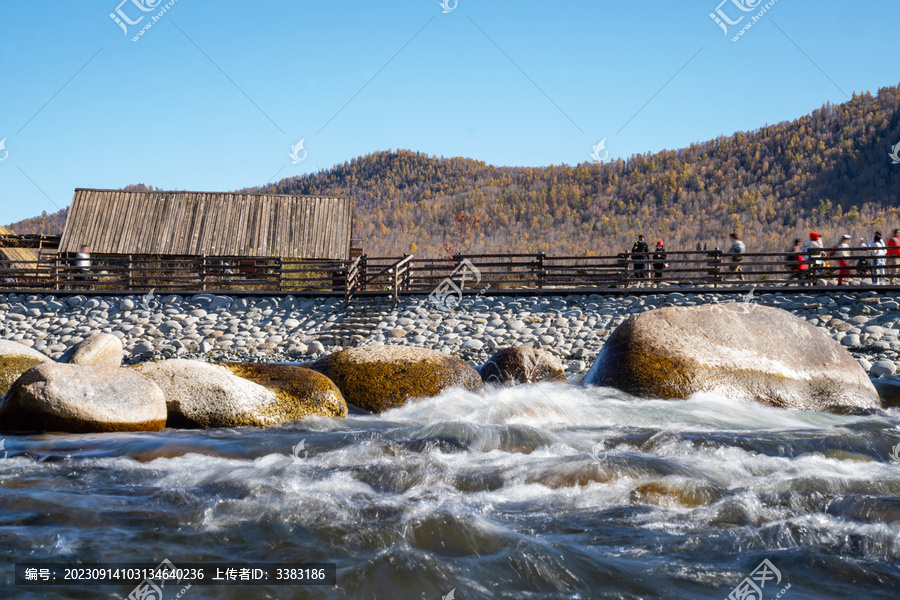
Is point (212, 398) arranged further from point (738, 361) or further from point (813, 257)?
point (813, 257)

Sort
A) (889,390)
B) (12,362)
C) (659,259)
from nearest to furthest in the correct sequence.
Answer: (12,362)
(889,390)
(659,259)

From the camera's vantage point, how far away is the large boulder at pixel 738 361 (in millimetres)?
8633

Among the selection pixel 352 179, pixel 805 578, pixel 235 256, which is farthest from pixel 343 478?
pixel 352 179

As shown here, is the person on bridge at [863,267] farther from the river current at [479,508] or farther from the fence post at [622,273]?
the river current at [479,508]

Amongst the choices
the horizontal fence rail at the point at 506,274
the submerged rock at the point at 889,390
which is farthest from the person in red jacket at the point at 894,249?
the submerged rock at the point at 889,390

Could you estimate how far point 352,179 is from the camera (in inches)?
4444

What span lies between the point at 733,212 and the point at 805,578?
65.8 meters

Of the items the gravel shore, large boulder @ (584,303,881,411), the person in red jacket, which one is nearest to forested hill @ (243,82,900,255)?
the person in red jacket

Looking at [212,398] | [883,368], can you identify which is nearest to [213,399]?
[212,398]

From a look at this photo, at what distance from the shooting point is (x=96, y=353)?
1024 cm

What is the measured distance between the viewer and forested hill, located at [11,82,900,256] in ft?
198

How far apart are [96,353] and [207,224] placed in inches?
684

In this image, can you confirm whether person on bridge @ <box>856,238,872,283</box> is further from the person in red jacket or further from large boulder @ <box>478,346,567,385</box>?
large boulder @ <box>478,346,567,385</box>

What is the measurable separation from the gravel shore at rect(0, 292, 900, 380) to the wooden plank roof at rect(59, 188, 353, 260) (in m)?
6.24
